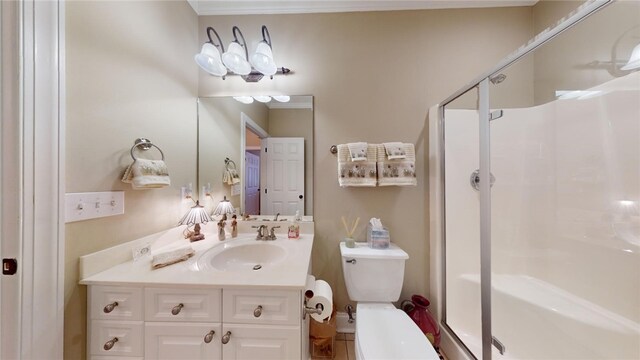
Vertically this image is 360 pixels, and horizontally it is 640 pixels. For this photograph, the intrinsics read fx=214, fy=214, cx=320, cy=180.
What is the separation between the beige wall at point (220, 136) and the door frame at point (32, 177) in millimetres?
819

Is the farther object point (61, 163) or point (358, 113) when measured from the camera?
point (358, 113)

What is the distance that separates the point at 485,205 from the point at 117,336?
1.82 metres

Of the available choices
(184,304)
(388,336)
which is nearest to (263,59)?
(184,304)

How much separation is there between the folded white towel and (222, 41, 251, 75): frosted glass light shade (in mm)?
1155

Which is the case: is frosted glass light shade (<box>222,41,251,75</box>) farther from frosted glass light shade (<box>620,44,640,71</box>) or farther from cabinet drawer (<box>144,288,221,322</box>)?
frosted glass light shade (<box>620,44,640,71</box>)

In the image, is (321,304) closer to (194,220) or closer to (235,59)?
(194,220)

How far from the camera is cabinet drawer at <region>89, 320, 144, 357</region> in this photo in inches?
32.3

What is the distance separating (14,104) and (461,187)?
216 centimetres

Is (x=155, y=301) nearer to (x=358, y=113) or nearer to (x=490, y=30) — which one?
(x=358, y=113)

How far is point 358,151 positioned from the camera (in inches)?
57.8

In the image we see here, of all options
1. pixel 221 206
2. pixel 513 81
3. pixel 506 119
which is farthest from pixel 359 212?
pixel 513 81

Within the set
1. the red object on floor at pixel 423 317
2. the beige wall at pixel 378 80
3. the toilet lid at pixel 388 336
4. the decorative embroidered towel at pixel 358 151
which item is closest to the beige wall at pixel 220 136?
the beige wall at pixel 378 80

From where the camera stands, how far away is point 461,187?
1.50m

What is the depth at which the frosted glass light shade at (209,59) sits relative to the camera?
4.43ft
